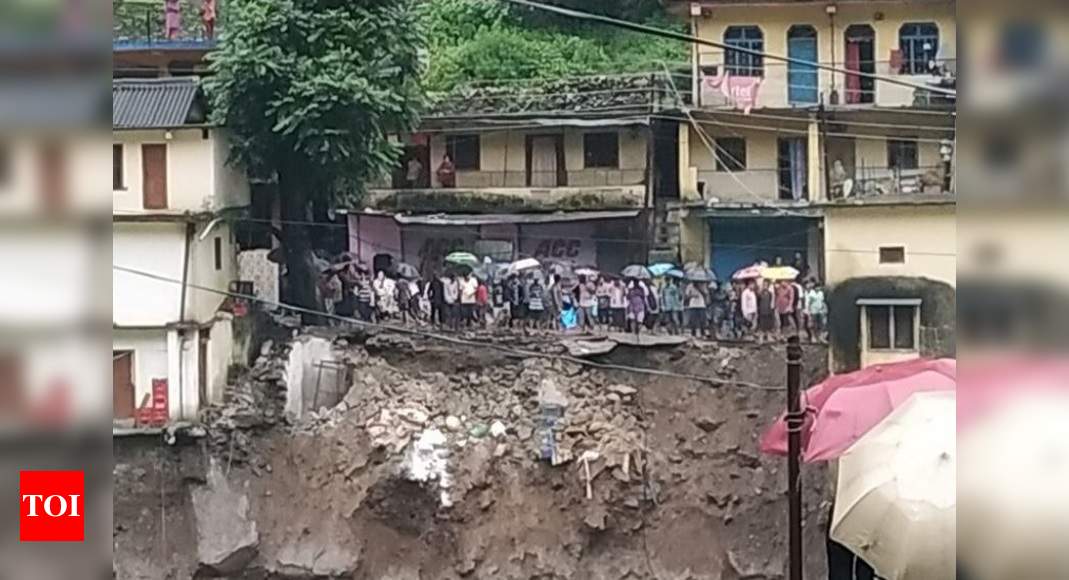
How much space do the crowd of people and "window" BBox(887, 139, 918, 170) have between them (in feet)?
4.10

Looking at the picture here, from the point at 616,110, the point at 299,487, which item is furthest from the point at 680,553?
the point at 616,110

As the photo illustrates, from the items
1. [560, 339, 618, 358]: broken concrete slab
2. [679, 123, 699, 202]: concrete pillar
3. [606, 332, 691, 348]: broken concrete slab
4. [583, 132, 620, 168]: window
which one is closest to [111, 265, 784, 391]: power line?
[560, 339, 618, 358]: broken concrete slab

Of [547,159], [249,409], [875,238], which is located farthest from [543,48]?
[249,409]

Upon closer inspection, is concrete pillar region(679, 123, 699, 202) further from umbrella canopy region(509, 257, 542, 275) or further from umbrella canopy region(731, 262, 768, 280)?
umbrella canopy region(509, 257, 542, 275)

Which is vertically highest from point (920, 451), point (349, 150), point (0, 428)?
point (349, 150)

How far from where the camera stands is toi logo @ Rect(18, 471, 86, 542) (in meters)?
0.93

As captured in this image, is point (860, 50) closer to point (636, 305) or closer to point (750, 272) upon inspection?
point (750, 272)

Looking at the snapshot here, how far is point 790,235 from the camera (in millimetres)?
9367

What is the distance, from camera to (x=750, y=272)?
30.2ft

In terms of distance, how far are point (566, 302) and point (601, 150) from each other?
1295 mm

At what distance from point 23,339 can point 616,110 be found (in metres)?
8.96

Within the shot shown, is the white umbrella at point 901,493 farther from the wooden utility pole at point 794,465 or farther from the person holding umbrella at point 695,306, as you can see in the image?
the person holding umbrella at point 695,306

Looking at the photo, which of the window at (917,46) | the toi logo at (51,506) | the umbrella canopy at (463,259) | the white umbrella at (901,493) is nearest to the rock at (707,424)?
the umbrella canopy at (463,259)

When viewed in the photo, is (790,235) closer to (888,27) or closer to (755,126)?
(755,126)
